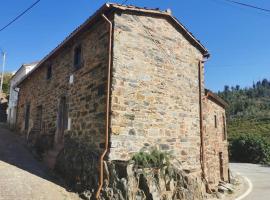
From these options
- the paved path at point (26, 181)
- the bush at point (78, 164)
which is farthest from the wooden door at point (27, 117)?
the bush at point (78, 164)

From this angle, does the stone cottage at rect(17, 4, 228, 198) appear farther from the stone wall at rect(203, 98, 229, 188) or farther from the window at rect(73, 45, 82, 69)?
the stone wall at rect(203, 98, 229, 188)

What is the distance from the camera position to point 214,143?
1431 centimetres

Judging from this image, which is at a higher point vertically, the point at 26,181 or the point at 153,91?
the point at 153,91

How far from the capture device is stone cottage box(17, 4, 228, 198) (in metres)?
8.76

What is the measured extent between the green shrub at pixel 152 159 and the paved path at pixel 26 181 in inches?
82.1

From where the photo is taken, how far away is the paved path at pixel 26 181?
7.68 metres

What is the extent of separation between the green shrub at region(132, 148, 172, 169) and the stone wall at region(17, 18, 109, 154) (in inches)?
47.9

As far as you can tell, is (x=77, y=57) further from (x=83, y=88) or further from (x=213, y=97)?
(x=213, y=97)

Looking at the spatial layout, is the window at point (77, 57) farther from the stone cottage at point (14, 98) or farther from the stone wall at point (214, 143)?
the stone cottage at point (14, 98)

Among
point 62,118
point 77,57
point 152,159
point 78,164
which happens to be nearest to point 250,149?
point 62,118

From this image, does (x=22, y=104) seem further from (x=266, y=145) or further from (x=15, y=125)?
(x=266, y=145)

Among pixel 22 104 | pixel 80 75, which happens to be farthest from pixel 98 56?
pixel 22 104

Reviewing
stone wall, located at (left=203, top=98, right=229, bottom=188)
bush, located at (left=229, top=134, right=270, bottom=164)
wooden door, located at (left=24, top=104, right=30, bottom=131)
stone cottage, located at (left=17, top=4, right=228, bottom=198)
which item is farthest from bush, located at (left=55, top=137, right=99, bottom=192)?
bush, located at (left=229, top=134, right=270, bottom=164)

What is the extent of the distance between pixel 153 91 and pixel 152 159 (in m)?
2.42
